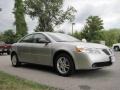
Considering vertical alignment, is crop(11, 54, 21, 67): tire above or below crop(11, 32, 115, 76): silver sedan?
below

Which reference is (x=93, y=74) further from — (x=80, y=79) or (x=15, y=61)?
(x=15, y=61)

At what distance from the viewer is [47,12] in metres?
52.5

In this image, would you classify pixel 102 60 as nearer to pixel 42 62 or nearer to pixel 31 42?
pixel 42 62

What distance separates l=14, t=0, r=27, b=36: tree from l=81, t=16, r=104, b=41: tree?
14013mm

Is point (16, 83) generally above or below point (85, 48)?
below

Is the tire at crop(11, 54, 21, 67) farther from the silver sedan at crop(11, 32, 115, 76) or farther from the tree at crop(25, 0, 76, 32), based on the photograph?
the tree at crop(25, 0, 76, 32)

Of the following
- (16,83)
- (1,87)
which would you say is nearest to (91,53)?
(16,83)

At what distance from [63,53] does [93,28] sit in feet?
179

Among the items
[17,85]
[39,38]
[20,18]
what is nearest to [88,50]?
[39,38]

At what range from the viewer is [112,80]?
27.0ft

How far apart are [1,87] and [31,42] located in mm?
3862

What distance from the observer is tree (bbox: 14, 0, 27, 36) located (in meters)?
50.2

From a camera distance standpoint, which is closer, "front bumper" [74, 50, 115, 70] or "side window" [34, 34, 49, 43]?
"front bumper" [74, 50, 115, 70]

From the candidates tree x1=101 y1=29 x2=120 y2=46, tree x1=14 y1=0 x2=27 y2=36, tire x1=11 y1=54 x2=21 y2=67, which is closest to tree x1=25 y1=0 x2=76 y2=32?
tree x1=14 y1=0 x2=27 y2=36
